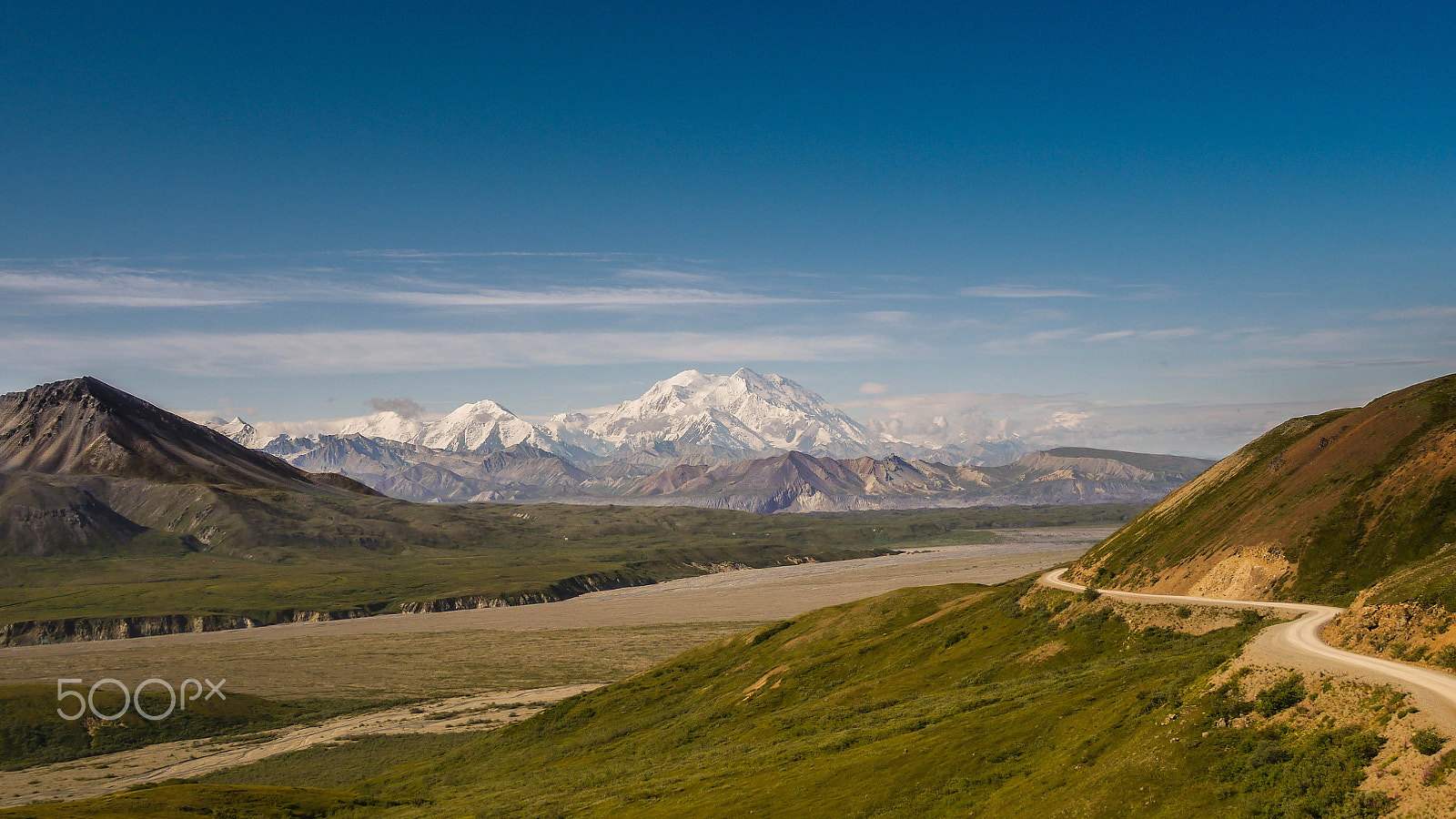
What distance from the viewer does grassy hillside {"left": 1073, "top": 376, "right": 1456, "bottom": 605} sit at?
7394 cm

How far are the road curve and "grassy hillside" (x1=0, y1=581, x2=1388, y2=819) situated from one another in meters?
2.60

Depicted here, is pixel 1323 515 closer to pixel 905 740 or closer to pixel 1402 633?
pixel 1402 633

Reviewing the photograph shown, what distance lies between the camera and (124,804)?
7619 centimetres

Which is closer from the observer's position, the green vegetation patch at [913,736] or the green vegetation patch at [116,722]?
the green vegetation patch at [913,736]

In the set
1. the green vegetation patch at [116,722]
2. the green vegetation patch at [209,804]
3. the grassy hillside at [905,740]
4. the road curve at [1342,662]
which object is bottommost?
the green vegetation patch at [116,722]

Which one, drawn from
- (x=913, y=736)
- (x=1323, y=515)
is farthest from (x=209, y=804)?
(x=1323, y=515)

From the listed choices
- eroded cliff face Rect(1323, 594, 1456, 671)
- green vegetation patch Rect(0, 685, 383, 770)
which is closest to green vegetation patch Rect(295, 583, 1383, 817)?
eroded cliff face Rect(1323, 594, 1456, 671)

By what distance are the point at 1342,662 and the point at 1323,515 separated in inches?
2008

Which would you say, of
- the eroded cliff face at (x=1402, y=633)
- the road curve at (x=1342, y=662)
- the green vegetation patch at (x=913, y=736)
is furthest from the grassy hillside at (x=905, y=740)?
the eroded cliff face at (x=1402, y=633)

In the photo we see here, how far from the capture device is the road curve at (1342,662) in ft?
104

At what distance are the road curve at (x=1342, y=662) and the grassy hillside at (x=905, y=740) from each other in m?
2.60

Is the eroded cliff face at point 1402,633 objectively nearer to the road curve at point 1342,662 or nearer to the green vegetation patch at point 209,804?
the road curve at point 1342,662

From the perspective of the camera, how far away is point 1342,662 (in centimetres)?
3822

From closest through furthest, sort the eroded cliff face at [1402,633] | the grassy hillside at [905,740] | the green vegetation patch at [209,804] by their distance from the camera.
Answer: the grassy hillside at [905,740], the eroded cliff face at [1402,633], the green vegetation patch at [209,804]
